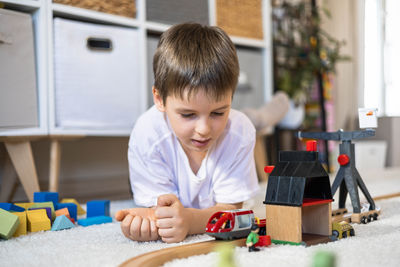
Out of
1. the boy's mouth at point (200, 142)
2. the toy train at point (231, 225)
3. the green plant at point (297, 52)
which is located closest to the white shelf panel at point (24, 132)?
the boy's mouth at point (200, 142)

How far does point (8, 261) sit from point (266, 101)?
1424 mm

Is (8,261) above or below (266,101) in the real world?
below

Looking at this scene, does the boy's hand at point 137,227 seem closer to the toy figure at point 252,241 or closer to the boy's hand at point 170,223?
the boy's hand at point 170,223

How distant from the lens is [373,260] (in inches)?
23.7

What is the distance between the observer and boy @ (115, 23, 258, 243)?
0.79 metres

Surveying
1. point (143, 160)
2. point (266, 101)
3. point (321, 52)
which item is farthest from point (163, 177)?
point (321, 52)

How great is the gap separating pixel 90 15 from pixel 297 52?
136 centimetres

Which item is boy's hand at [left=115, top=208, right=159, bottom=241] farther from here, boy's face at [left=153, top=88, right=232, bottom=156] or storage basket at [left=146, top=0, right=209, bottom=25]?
storage basket at [left=146, top=0, right=209, bottom=25]

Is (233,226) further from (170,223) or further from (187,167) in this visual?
(187,167)

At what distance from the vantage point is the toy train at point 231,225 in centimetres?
70

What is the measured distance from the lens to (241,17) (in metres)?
1.79

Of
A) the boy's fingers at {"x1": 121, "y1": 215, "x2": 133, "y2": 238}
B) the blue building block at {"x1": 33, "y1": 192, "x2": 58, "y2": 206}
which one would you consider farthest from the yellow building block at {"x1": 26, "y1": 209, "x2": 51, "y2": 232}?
the boy's fingers at {"x1": 121, "y1": 215, "x2": 133, "y2": 238}

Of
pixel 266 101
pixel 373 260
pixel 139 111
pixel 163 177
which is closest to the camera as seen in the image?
pixel 373 260

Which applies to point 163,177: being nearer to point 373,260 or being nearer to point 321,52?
point 373,260
